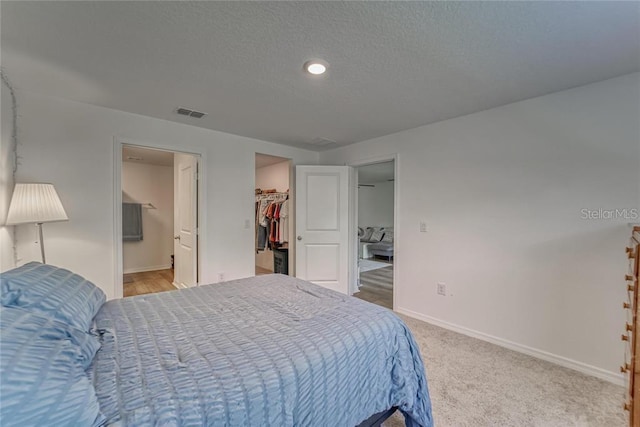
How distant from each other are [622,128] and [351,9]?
7.40ft

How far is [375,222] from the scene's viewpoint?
8.09 meters

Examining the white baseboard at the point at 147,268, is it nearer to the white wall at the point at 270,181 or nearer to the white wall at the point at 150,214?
the white wall at the point at 150,214

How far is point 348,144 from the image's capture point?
13.5 feet

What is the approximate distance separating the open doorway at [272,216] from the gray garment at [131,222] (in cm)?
231

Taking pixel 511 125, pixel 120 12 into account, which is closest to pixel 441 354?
pixel 511 125

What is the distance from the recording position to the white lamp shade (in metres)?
1.91

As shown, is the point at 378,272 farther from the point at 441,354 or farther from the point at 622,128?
the point at 622,128

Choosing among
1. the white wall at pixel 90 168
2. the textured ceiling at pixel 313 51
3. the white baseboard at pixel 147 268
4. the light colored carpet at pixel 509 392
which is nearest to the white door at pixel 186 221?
the white wall at pixel 90 168

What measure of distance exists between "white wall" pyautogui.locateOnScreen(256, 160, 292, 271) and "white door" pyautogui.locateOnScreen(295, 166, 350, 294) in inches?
54.8

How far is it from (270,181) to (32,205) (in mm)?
4081

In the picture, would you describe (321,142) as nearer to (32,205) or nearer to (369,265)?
(32,205)

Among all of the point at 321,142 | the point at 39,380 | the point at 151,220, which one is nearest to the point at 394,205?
the point at 321,142

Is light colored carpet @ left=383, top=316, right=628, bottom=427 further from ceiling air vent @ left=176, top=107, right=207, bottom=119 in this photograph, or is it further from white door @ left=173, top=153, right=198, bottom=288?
ceiling air vent @ left=176, top=107, right=207, bottom=119

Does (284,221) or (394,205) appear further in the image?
(284,221)
